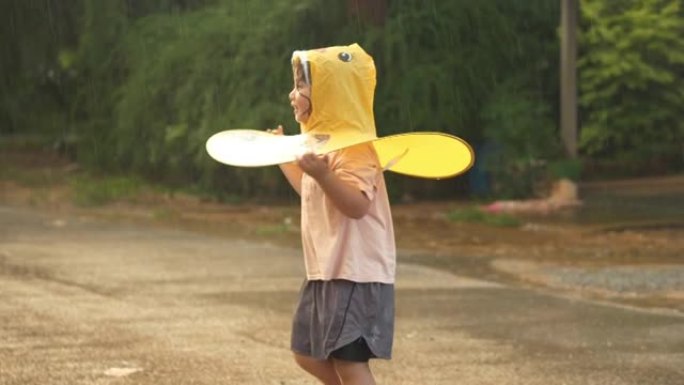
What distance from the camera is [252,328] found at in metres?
8.72

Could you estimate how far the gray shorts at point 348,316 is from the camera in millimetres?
4695

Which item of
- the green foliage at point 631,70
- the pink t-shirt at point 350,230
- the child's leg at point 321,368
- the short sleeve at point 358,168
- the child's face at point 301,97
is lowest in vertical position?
the green foliage at point 631,70

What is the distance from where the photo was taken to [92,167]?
2492cm

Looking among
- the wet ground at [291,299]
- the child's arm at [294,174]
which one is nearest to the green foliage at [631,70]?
the wet ground at [291,299]

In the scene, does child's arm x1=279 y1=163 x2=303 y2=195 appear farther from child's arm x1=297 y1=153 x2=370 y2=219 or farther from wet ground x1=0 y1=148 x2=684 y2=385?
wet ground x1=0 y1=148 x2=684 y2=385

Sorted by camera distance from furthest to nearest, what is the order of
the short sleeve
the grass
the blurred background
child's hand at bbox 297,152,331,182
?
1. the blurred background
2. the grass
3. the short sleeve
4. child's hand at bbox 297,152,331,182

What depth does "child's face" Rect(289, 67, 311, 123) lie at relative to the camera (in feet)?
15.8

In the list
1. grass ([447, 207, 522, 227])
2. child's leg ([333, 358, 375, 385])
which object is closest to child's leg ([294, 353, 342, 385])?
child's leg ([333, 358, 375, 385])

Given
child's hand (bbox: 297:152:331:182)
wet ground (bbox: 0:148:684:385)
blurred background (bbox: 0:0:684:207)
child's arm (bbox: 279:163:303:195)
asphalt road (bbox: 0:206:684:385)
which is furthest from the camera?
blurred background (bbox: 0:0:684:207)

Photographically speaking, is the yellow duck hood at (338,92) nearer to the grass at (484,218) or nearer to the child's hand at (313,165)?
the child's hand at (313,165)

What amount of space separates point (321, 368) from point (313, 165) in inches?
34.0

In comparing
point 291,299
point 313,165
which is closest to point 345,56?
point 313,165

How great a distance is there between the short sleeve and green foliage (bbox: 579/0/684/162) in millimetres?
17450

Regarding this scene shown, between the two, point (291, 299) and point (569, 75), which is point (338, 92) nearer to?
point (291, 299)
